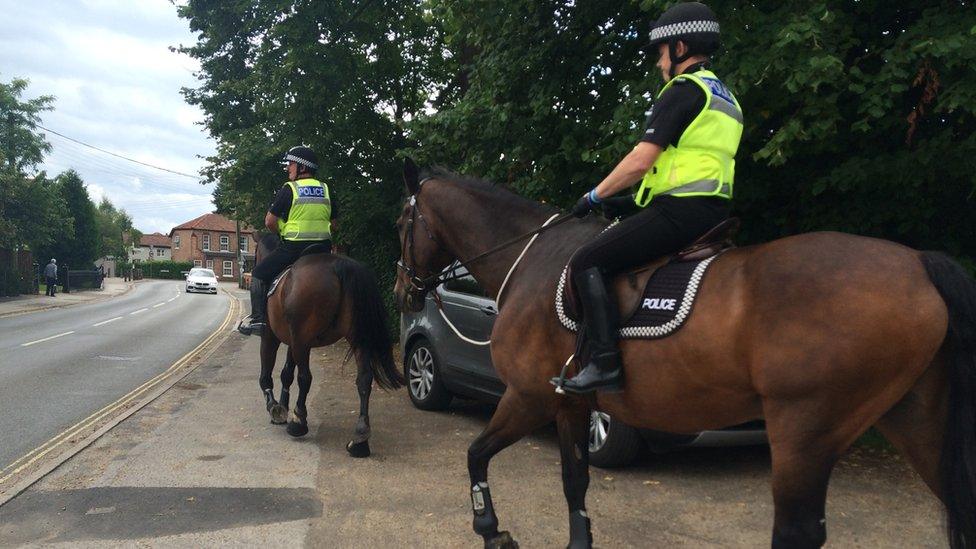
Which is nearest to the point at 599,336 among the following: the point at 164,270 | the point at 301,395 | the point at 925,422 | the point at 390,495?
the point at 925,422

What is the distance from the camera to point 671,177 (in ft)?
10.3

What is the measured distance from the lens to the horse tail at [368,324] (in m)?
6.80

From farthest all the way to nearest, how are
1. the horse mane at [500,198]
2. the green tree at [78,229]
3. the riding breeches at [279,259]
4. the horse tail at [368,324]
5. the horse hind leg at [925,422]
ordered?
the green tree at [78,229], the riding breeches at [279,259], the horse tail at [368,324], the horse mane at [500,198], the horse hind leg at [925,422]

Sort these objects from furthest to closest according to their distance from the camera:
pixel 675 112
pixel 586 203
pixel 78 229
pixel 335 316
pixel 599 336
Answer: pixel 78 229 < pixel 335 316 < pixel 586 203 < pixel 599 336 < pixel 675 112

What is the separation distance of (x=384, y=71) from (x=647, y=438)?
13.5 meters

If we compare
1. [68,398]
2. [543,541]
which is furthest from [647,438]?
[68,398]

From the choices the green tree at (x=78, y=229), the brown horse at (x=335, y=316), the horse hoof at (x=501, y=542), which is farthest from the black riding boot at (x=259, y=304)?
the green tree at (x=78, y=229)

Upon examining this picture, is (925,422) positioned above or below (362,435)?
above

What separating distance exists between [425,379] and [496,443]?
15.4 feet

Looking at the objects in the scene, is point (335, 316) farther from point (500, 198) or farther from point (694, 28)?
point (694, 28)

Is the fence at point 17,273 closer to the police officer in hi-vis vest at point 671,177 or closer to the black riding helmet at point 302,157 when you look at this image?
the black riding helmet at point 302,157

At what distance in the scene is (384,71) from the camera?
55.3 ft

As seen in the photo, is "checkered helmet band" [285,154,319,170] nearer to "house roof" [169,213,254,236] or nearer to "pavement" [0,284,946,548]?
"pavement" [0,284,946,548]

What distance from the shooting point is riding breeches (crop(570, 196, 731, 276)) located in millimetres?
3102
